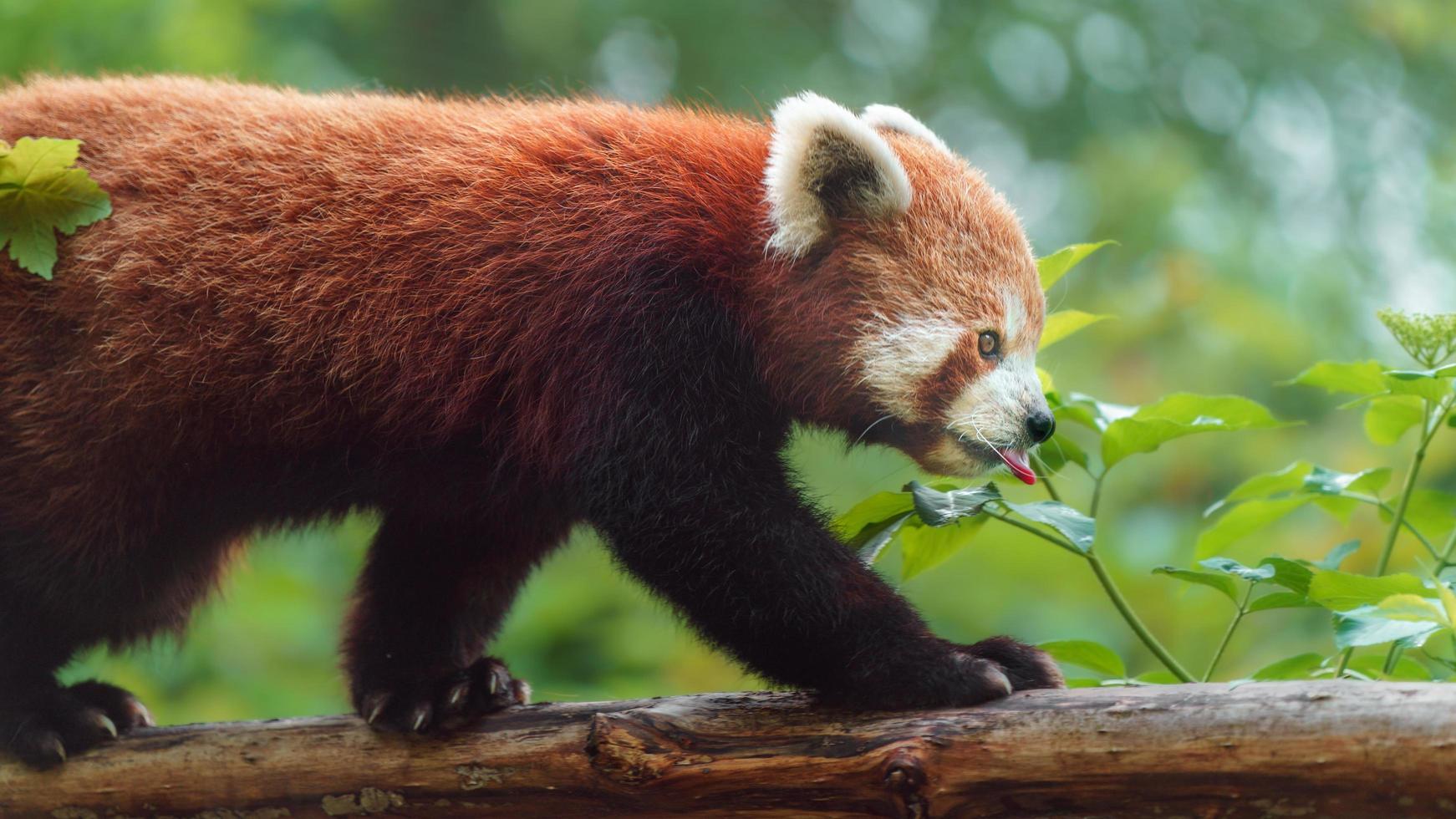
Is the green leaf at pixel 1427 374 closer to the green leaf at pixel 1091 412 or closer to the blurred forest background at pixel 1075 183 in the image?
the green leaf at pixel 1091 412

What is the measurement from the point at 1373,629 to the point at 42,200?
2858 millimetres

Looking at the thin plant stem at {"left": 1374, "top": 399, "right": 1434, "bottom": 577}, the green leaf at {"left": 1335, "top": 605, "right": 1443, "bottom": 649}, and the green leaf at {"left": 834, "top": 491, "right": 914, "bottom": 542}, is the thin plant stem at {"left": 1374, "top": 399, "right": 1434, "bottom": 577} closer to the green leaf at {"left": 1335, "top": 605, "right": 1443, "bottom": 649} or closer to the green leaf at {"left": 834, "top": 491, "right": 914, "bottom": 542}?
the green leaf at {"left": 1335, "top": 605, "right": 1443, "bottom": 649}

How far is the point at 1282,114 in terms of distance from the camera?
7625 millimetres

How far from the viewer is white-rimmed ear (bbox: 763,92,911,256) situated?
112 inches

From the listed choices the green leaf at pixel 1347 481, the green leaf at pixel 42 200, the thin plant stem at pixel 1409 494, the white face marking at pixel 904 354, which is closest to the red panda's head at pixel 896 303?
the white face marking at pixel 904 354

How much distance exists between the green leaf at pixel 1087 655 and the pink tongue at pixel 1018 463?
0.35m

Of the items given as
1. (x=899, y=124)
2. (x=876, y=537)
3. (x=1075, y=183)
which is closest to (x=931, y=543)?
(x=876, y=537)

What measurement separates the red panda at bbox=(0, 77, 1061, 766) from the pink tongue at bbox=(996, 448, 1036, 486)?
11 mm

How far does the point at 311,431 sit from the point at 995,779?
168cm

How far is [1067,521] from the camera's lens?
99.6 inches

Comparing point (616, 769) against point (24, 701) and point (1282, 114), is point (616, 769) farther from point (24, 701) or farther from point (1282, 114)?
point (1282, 114)

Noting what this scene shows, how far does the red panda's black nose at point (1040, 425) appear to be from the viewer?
2.75 metres

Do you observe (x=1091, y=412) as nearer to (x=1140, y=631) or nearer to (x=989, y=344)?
(x=989, y=344)

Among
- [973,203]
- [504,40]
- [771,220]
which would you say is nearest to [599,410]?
[771,220]
